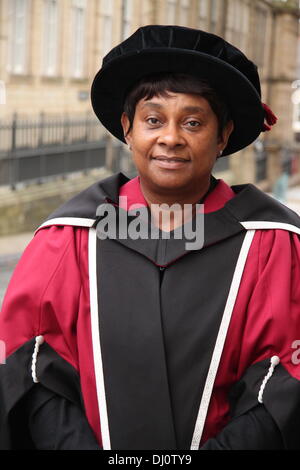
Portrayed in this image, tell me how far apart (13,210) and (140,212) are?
11.6 metres

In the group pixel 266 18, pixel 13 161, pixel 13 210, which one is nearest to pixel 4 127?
pixel 13 161

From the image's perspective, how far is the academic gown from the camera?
233cm

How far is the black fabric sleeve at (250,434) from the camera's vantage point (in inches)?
90.3

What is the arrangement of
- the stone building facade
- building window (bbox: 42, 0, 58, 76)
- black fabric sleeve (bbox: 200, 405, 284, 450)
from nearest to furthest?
black fabric sleeve (bbox: 200, 405, 284, 450)
the stone building facade
building window (bbox: 42, 0, 58, 76)

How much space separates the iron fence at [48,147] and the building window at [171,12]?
3.81 meters

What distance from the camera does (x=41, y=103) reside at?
15883 mm

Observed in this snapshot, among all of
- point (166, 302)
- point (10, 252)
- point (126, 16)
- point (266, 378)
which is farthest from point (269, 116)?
point (126, 16)

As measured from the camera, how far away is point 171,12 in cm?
2012

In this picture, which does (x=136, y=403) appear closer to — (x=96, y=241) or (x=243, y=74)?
(x=96, y=241)

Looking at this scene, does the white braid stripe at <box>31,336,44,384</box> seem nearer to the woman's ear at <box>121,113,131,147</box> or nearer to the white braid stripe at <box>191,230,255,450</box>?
the white braid stripe at <box>191,230,255,450</box>

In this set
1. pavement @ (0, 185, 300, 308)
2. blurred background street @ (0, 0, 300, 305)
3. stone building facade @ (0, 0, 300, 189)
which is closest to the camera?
pavement @ (0, 185, 300, 308)

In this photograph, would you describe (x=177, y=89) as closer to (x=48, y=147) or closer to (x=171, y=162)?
(x=171, y=162)

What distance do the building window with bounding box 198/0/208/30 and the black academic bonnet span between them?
2004cm

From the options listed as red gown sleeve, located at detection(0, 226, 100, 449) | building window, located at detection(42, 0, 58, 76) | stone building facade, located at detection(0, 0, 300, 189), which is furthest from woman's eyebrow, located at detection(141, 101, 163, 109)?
building window, located at detection(42, 0, 58, 76)
